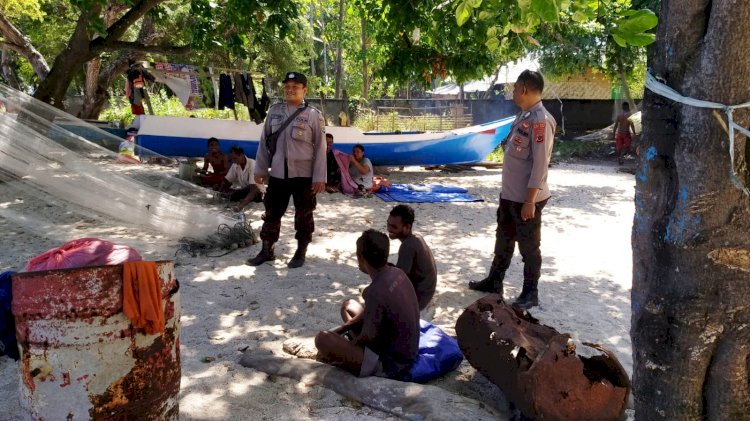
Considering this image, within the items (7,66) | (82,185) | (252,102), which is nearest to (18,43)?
(252,102)

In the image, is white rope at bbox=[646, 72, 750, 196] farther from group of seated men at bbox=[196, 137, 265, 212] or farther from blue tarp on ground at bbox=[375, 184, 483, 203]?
blue tarp on ground at bbox=[375, 184, 483, 203]

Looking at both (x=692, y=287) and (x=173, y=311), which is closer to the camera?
(x=692, y=287)

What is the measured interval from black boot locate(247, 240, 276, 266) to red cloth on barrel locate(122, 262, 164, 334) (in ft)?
10.2

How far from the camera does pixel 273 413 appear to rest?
2.81m

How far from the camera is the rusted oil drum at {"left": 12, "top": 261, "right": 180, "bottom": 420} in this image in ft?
6.92

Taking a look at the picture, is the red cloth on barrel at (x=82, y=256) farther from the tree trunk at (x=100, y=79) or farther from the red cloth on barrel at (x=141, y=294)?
the tree trunk at (x=100, y=79)

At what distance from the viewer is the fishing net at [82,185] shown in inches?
204

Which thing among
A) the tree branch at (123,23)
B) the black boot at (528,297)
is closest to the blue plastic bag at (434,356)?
the black boot at (528,297)

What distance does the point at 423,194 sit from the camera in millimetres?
9570

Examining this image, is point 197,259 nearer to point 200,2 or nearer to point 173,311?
point 173,311

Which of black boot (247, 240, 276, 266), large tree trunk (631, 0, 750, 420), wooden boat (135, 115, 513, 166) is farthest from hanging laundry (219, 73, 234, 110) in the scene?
large tree trunk (631, 0, 750, 420)

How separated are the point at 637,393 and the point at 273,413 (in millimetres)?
1596

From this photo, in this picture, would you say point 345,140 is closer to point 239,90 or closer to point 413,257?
point 239,90

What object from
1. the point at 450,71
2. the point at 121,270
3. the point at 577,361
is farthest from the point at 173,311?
the point at 450,71
